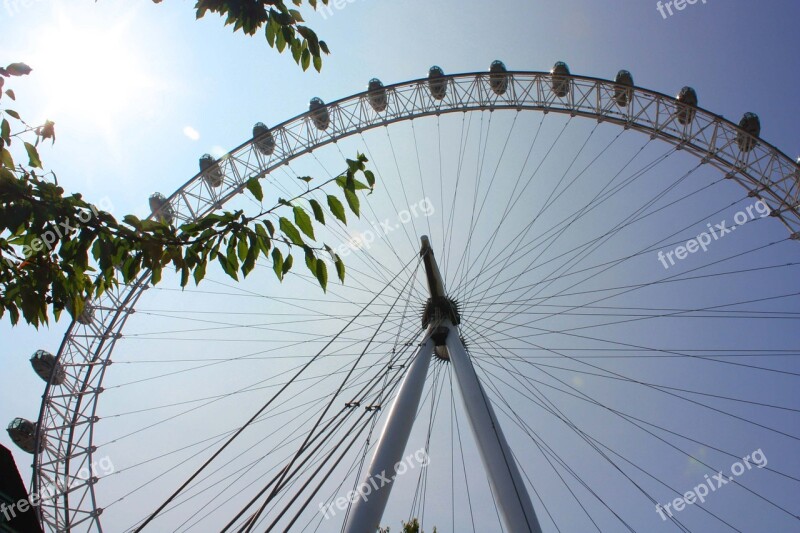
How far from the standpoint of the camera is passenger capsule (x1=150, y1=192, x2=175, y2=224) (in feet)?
77.6

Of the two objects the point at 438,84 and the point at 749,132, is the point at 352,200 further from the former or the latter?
the point at 749,132

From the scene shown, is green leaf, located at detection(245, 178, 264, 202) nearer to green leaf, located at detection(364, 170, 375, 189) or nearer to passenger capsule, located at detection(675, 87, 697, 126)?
green leaf, located at detection(364, 170, 375, 189)

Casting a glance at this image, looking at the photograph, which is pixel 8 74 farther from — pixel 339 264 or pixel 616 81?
pixel 616 81

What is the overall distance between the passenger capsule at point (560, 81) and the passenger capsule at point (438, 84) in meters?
4.51

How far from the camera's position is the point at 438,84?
24.5 meters

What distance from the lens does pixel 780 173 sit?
22094mm

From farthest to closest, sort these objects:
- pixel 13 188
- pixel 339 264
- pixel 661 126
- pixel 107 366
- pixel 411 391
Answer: pixel 661 126, pixel 107 366, pixel 411 391, pixel 339 264, pixel 13 188

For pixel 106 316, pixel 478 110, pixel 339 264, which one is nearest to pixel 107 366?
pixel 106 316

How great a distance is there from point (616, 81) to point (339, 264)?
884 inches

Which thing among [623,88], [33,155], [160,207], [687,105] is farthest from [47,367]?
[687,105]

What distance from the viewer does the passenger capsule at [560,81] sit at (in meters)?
23.9

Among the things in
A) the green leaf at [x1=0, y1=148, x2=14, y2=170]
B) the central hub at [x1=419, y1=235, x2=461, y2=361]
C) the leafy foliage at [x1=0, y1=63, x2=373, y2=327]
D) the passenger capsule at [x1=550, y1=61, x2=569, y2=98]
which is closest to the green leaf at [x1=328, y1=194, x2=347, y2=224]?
the leafy foliage at [x1=0, y1=63, x2=373, y2=327]

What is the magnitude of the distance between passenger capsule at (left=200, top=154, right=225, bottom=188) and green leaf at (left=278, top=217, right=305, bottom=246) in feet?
68.6

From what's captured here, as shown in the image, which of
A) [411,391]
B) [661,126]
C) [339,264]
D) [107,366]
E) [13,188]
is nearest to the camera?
[13,188]
